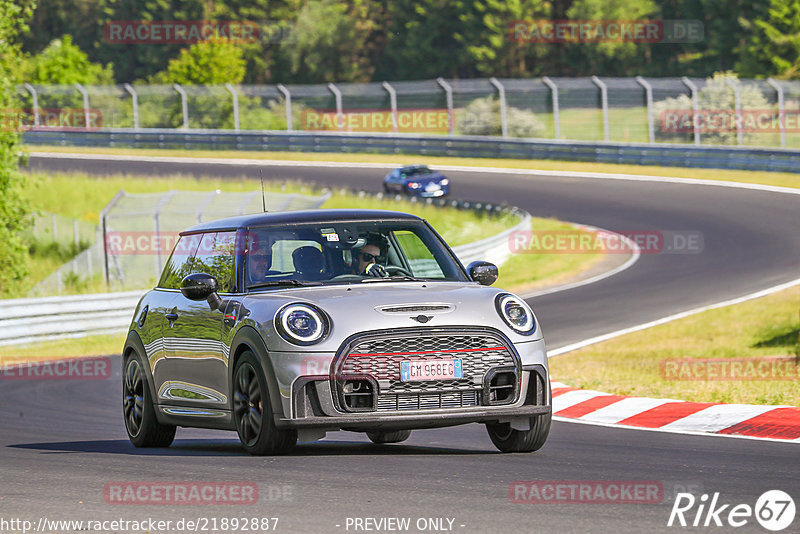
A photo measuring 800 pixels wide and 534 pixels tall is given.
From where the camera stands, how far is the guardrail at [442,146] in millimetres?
41422

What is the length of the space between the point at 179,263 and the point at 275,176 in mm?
37513

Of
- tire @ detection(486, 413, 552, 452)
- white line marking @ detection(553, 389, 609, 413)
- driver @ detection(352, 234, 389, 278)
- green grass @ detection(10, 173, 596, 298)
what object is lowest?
green grass @ detection(10, 173, 596, 298)

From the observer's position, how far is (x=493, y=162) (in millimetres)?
48438

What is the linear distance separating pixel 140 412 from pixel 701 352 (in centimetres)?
974

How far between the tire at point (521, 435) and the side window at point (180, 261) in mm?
2596

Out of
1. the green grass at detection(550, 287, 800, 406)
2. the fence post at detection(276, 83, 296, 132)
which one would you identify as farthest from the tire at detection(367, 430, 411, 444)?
the fence post at detection(276, 83, 296, 132)

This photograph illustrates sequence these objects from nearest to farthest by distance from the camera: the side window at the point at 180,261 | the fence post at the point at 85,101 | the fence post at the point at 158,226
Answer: the side window at the point at 180,261
the fence post at the point at 158,226
the fence post at the point at 85,101

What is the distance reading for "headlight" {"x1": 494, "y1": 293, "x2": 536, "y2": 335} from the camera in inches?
319

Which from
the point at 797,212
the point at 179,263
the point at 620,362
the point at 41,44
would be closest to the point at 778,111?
the point at 797,212

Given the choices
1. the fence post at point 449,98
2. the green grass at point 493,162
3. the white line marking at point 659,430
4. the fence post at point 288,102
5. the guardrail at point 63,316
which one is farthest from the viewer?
the fence post at point 288,102

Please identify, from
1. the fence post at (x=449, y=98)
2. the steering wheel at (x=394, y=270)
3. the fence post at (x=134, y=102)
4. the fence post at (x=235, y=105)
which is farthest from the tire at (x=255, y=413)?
the fence post at (x=134, y=102)

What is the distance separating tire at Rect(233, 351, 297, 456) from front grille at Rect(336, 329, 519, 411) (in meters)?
0.56

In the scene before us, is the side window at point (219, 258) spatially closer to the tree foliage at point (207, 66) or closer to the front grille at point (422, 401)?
the front grille at point (422, 401)

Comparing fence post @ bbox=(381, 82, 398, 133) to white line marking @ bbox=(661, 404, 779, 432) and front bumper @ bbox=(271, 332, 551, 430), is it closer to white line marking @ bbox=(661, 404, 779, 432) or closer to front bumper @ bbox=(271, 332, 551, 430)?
white line marking @ bbox=(661, 404, 779, 432)
